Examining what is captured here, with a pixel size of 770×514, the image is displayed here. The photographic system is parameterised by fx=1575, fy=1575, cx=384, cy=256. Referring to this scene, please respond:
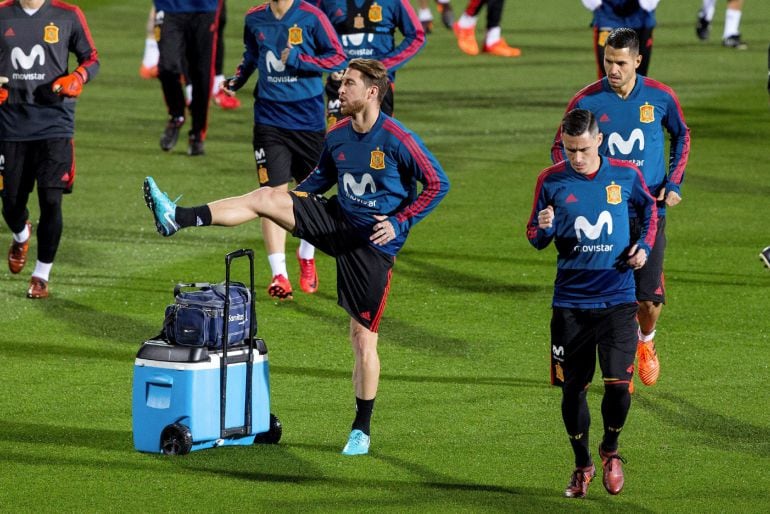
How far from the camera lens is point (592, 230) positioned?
7.63 m

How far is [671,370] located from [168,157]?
27.2 feet

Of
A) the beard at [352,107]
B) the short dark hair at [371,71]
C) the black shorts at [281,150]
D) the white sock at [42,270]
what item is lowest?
the white sock at [42,270]

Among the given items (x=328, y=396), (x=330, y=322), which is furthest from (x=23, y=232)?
(x=328, y=396)

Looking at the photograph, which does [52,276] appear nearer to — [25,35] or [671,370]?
[25,35]

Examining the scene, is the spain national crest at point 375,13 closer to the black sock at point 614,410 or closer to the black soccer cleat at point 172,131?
the black soccer cleat at point 172,131

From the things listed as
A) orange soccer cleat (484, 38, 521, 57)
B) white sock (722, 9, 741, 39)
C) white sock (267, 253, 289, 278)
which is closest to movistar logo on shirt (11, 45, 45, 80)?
white sock (267, 253, 289, 278)

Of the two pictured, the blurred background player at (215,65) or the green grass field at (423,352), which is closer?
the green grass field at (423,352)

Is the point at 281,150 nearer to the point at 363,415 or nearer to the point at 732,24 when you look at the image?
the point at 363,415

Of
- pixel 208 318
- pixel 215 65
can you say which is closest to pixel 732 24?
pixel 215 65

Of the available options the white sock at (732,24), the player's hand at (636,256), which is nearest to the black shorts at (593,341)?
the player's hand at (636,256)

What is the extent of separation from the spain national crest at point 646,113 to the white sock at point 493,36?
1446cm

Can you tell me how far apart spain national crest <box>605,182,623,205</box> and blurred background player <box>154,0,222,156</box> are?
9509mm

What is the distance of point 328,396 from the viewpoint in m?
9.39

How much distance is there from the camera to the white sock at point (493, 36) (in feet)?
76.9
